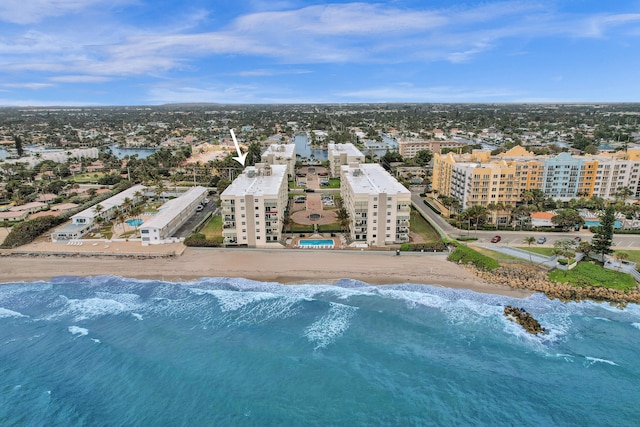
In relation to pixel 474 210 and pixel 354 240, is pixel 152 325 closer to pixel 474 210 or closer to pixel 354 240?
pixel 354 240

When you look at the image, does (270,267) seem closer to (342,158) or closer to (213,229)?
(213,229)

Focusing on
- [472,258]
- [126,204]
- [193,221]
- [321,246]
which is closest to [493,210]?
[472,258]

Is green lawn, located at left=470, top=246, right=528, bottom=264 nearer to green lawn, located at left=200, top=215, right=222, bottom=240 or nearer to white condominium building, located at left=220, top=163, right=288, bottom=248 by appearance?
white condominium building, located at left=220, top=163, right=288, bottom=248

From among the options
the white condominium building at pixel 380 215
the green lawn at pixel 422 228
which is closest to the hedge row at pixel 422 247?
the white condominium building at pixel 380 215

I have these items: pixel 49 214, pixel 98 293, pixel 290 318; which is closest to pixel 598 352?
pixel 290 318

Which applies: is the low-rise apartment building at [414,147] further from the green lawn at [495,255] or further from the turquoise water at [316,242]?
the green lawn at [495,255]

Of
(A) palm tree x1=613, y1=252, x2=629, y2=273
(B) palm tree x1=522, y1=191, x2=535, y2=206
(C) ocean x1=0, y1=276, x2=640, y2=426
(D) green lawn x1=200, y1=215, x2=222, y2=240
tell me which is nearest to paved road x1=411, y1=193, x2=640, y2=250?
(A) palm tree x1=613, y1=252, x2=629, y2=273
